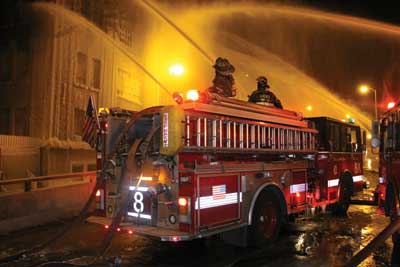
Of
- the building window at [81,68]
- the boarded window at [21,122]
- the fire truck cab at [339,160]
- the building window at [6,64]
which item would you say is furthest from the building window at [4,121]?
the fire truck cab at [339,160]

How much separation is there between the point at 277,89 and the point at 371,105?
34.6 m

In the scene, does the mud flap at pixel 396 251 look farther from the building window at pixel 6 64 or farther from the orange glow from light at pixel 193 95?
the building window at pixel 6 64

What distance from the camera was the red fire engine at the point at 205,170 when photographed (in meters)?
5.21

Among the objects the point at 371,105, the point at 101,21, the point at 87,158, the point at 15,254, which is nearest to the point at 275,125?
the point at 15,254

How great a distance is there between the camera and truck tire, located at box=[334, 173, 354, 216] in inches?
377

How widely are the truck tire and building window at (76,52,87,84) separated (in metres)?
12.4

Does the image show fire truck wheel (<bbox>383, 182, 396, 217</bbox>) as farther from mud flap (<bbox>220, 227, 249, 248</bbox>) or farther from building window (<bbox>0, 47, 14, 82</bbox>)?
building window (<bbox>0, 47, 14, 82</bbox>)

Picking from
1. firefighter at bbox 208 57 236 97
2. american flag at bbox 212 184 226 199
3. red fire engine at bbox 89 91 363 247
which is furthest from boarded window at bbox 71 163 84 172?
american flag at bbox 212 184 226 199

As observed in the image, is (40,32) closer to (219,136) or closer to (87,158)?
(87,158)

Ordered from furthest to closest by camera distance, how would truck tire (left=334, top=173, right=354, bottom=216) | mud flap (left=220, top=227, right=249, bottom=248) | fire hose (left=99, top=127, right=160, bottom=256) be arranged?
truck tire (left=334, top=173, right=354, bottom=216) < mud flap (left=220, top=227, right=249, bottom=248) < fire hose (left=99, top=127, right=160, bottom=256)

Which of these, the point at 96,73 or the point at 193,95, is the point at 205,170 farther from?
the point at 96,73

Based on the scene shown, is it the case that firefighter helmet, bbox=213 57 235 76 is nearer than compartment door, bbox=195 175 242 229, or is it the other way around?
compartment door, bbox=195 175 242 229

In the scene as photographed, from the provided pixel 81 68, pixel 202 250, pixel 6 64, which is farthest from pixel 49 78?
pixel 202 250

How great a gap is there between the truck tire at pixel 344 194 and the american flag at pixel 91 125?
6.05 meters
